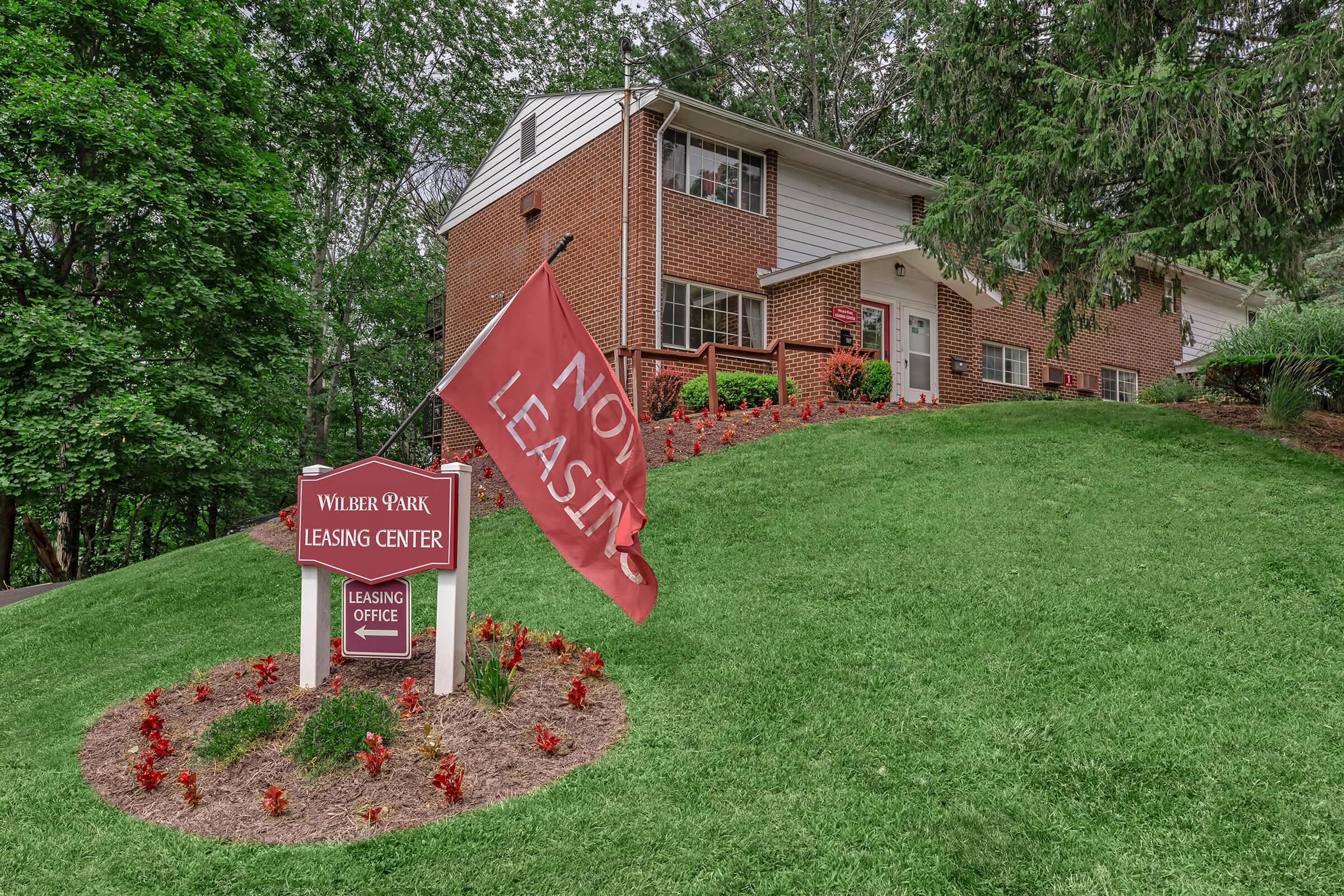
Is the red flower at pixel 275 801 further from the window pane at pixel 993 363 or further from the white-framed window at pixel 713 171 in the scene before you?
the window pane at pixel 993 363

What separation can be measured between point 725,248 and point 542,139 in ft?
16.8

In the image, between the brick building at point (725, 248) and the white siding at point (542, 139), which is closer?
the brick building at point (725, 248)

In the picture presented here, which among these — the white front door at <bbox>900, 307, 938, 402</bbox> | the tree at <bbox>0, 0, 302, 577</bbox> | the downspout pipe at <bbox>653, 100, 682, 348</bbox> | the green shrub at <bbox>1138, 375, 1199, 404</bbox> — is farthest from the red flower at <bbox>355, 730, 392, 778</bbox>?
the white front door at <bbox>900, 307, 938, 402</bbox>

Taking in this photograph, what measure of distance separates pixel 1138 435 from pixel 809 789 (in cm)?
691

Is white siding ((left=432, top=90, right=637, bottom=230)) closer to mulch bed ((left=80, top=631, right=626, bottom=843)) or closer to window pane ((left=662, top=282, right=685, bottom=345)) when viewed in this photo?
window pane ((left=662, top=282, right=685, bottom=345))

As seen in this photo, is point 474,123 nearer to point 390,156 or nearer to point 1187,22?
point 390,156

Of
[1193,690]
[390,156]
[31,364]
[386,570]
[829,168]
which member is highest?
[390,156]

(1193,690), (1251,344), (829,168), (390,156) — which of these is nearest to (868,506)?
(1193,690)

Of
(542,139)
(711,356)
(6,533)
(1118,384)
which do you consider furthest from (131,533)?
(1118,384)

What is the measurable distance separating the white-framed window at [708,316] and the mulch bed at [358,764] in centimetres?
956

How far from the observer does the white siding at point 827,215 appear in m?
15.3

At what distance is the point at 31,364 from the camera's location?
35.2 ft

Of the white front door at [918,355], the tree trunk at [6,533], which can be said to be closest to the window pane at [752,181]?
the white front door at [918,355]

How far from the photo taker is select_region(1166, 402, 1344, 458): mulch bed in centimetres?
795
